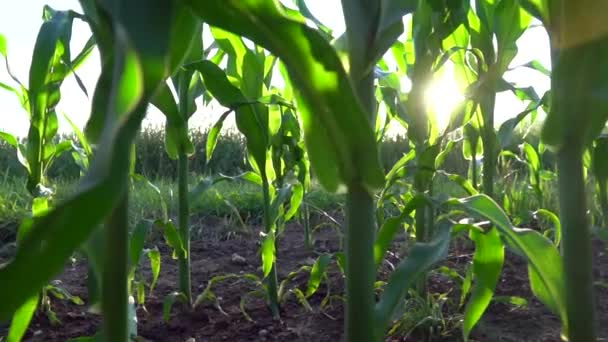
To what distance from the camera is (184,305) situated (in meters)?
1.83

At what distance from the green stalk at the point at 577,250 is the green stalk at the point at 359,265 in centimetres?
29

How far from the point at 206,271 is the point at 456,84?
1100mm

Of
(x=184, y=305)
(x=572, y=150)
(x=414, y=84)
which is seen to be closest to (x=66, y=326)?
(x=184, y=305)

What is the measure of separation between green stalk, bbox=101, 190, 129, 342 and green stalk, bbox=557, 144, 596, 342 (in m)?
0.62

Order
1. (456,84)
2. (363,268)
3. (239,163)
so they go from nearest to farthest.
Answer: (363,268) < (456,84) < (239,163)

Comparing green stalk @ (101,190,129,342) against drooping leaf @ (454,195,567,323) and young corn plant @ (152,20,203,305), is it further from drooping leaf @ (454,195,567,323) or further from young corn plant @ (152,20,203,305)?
young corn plant @ (152,20,203,305)

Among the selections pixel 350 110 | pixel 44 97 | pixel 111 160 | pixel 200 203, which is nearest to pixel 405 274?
pixel 350 110

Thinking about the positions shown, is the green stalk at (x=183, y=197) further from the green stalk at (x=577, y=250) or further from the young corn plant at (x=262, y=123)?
the green stalk at (x=577, y=250)

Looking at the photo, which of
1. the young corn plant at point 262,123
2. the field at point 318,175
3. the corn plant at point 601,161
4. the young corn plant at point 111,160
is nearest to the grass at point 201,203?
the field at point 318,175

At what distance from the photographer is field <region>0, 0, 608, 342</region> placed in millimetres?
583

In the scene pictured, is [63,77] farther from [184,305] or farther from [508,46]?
[508,46]

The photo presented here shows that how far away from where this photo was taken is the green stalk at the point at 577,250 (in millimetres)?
937

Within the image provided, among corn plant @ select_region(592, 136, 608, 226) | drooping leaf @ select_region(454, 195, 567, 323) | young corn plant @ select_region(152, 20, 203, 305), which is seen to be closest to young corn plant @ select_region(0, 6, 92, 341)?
young corn plant @ select_region(152, 20, 203, 305)

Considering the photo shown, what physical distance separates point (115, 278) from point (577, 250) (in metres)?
0.64
